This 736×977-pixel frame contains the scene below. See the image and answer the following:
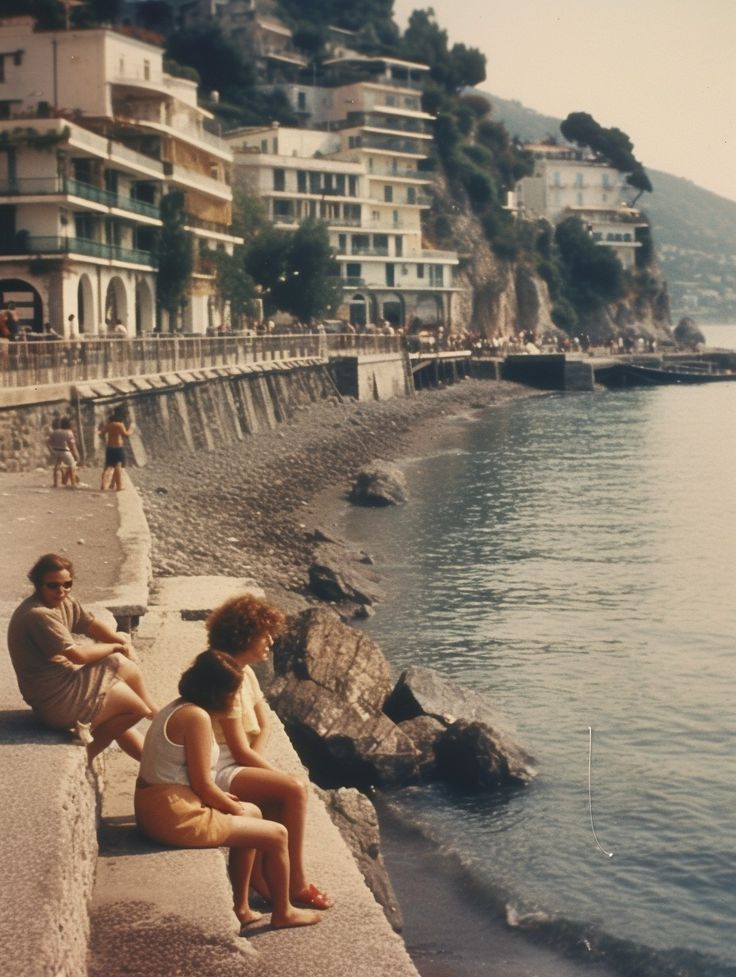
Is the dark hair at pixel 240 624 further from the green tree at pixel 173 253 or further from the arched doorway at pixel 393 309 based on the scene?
the arched doorway at pixel 393 309

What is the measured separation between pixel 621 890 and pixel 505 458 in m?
43.1

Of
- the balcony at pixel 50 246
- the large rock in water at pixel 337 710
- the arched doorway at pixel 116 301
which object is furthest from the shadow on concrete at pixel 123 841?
the arched doorway at pixel 116 301

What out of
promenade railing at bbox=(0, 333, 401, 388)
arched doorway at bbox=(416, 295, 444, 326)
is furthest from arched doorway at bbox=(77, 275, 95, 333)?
arched doorway at bbox=(416, 295, 444, 326)

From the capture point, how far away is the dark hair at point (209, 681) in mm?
7383

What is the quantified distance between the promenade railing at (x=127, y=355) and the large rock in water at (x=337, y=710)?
571 inches

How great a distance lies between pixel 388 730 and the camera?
1608 cm

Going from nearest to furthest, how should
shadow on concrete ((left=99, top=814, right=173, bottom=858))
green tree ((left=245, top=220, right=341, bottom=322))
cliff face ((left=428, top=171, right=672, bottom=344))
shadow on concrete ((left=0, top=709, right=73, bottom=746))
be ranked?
1. shadow on concrete ((left=99, top=814, right=173, bottom=858))
2. shadow on concrete ((left=0, top=709, right=73, bottom=746))
3. green tree ((left=245, top=220, right=341, bottom=322))
4. cliff face ((left=428, top=171, right=672, bottom=344))

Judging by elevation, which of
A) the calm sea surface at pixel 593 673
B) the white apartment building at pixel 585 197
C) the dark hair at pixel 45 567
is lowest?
the calm sea surface at pixel 593 673

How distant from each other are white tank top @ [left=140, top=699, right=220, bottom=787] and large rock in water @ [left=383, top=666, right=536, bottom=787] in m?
8.92

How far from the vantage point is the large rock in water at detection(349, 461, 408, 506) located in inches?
1641

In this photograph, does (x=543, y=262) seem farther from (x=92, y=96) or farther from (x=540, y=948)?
(x=540, y=948)

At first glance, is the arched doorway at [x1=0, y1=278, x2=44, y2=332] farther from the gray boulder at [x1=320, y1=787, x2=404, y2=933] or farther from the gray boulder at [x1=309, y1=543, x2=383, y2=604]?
the gray boulder at [x1=320, y1=787, x2=404, y2=933]

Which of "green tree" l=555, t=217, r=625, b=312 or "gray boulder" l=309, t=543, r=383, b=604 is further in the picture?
"green tree" l=555, t=217, r=625, b=312

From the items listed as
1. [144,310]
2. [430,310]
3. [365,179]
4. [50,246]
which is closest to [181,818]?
[50,246]
